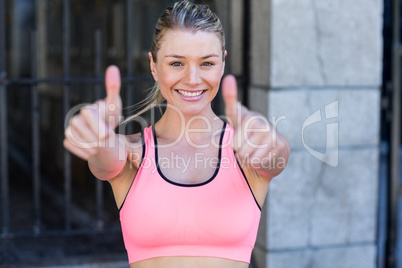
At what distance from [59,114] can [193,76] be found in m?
6.75

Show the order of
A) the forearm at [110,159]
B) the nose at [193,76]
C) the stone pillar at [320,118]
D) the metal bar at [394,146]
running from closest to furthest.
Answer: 1. the forearm at [110,159]
2. the nose at [193,76]
3. the stone pillar at [320,118]
4. the metal bar at [394,146]

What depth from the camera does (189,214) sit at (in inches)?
70.8

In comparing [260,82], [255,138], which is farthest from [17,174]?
[255,138]

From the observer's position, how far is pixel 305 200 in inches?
146

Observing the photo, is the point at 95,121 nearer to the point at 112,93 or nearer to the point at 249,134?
the point at 112,93

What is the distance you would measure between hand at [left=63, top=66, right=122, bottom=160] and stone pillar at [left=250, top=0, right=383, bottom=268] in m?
2.13

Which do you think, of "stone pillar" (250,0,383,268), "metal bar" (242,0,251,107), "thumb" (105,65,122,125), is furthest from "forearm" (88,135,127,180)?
"metal bar" (242,0,251,107)

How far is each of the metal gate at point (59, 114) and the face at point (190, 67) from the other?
6.45 feet

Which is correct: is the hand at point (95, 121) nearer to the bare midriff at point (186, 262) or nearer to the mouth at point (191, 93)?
the mouth at point (191, 93)

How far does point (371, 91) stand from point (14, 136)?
9.28m

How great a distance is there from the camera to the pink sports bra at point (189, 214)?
5.91ft

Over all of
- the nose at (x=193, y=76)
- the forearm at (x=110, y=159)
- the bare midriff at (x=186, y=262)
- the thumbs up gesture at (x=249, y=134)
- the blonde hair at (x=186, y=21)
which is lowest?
the bare midriff at (x=186, y=262)

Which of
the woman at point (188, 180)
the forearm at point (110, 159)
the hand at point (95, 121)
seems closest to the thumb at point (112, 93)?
the hand at point (95, 121)

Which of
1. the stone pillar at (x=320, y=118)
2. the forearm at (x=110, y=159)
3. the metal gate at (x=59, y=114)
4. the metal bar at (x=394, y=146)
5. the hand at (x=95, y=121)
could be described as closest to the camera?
the hand at (x=95, y=121)
